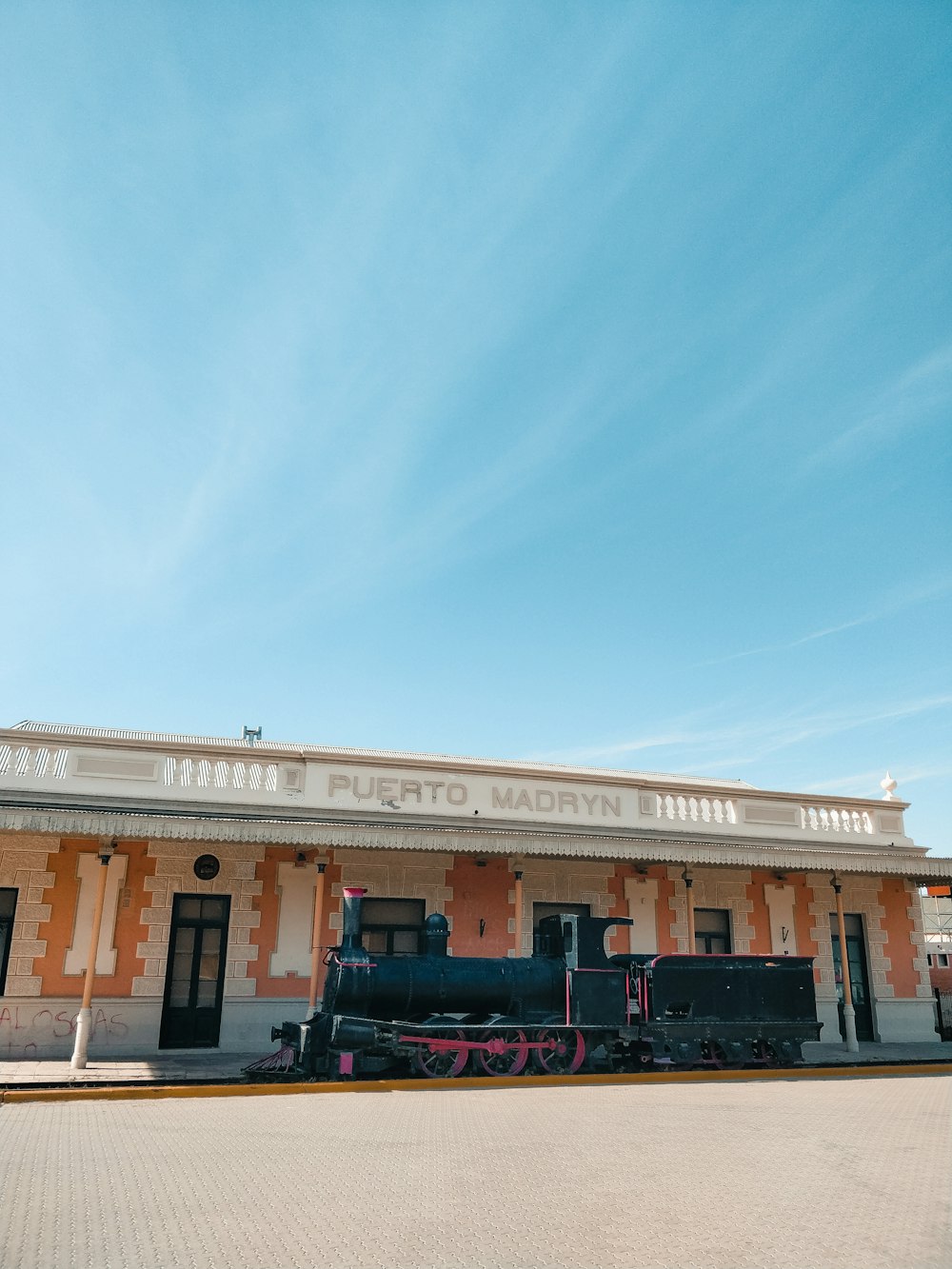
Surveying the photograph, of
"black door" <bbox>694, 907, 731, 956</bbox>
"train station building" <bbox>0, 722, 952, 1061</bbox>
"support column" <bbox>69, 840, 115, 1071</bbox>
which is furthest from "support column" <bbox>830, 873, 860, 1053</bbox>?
"support column" <bbox>69, 840, 115, 1071</bbox>

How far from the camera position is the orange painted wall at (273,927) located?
564 inches

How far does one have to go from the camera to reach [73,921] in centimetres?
Result: 1358

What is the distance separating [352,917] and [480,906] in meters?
4.80

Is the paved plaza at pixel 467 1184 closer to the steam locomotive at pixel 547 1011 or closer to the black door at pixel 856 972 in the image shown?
the steam locomotive at pixel 547 1011

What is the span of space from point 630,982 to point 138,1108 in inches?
254

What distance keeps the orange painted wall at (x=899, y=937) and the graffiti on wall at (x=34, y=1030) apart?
45.6ft

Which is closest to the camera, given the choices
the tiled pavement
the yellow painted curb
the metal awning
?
the yellow painted curb

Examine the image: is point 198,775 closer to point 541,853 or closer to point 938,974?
point 541,853

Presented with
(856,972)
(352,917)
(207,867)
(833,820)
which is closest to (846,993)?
(856,972)

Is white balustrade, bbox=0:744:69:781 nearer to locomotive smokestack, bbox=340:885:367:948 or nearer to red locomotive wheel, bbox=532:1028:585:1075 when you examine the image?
locomotive smokestack, bbox=340:885:367:948

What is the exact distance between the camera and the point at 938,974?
40.8m

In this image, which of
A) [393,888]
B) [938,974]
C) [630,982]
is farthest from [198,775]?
[938,974]

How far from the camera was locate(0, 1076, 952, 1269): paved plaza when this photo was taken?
5.07 metres

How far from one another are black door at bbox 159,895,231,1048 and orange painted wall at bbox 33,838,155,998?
51cm
